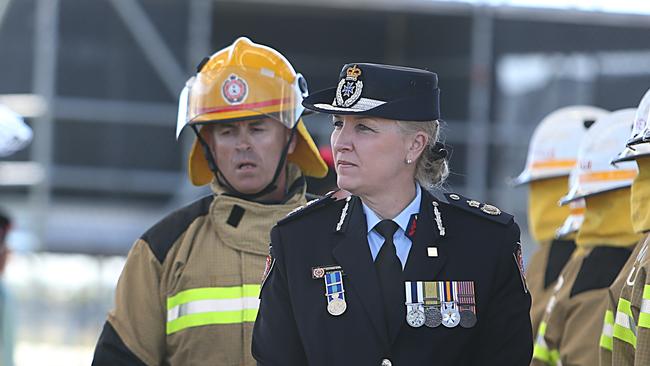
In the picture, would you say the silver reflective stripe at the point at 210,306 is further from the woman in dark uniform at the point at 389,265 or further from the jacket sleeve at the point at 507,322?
the jacket sleeve at the point at 507,322

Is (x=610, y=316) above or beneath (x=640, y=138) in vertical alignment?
beneath

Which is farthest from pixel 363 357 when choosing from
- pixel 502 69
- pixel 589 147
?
pixel 502 69

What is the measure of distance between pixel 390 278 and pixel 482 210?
386mm

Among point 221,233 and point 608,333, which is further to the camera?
point 221,233

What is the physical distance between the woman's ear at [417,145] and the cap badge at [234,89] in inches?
50.6

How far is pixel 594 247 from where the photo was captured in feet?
18.2

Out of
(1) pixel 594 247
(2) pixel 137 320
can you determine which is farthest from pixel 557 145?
(2) pixel 137 320

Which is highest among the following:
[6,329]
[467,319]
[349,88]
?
[349,88]

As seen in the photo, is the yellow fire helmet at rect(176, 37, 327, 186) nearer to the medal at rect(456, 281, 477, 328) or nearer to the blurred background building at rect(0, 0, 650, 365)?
the medal at rect(456, 281, 477, 328)

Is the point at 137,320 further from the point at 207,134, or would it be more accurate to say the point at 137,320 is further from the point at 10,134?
the point at 10,134

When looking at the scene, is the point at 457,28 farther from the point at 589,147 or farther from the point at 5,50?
the point at 589,147

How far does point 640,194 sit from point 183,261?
1.64 m

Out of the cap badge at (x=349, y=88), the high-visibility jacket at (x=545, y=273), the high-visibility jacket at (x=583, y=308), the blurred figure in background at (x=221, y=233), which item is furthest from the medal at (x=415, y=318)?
the high-visibility jacket at (x=545, y=273)

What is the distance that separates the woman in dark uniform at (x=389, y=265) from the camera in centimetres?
370
